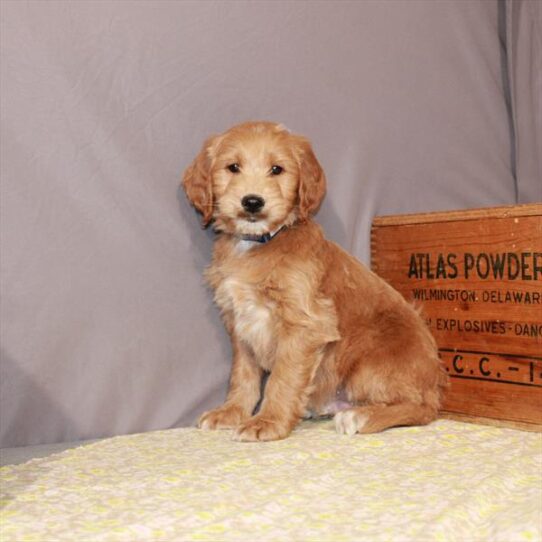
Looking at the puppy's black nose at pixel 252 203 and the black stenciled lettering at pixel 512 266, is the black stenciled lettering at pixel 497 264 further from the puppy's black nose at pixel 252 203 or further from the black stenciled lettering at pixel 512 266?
the puppy's black nose at pixel 252 203

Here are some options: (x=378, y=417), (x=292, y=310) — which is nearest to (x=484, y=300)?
(x=378, y=417)

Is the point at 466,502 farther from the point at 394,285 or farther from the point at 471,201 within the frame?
the point at 471,201

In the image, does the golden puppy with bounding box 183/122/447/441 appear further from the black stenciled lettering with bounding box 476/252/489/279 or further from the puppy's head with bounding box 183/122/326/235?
the black stenciled lettering with bounding box 476/252/489/279

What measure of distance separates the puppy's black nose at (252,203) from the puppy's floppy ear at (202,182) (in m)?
0.18

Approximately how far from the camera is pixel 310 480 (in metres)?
2.04

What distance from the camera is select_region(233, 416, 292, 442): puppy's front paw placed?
2.55 meters

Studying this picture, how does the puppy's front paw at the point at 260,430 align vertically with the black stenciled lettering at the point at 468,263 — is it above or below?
below

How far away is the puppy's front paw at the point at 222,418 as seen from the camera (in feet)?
Answer: 9.25

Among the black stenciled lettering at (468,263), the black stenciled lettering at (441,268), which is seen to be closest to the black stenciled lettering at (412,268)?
the black stenciled lettering at (441,268)

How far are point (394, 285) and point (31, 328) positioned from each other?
5.12ft

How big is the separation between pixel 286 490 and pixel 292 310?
2.88ft

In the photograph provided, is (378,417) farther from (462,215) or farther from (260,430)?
(462,215)

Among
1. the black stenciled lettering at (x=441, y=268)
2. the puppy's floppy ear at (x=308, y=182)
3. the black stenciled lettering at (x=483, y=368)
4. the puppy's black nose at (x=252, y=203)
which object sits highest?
the puppy's floppy ear at (x=308, y=182)

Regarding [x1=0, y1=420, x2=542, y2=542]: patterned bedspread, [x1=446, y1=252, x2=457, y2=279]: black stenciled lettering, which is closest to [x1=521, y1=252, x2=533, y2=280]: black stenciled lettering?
[x1=446, y1=252, x2=457, y2=279]: black stenciled lettering
